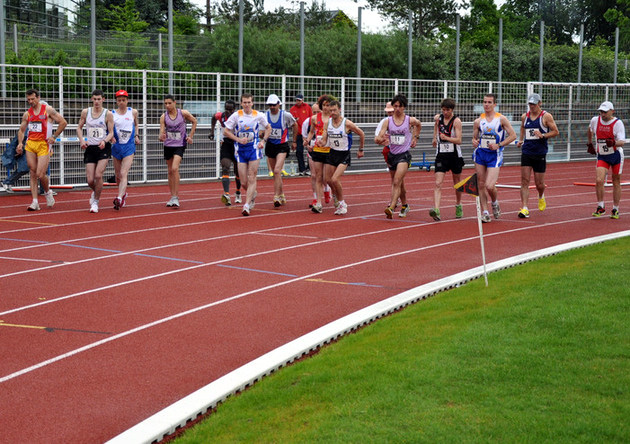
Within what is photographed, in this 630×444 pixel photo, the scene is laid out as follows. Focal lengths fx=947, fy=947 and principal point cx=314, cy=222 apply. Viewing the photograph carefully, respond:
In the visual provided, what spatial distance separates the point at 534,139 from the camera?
16.1 meters

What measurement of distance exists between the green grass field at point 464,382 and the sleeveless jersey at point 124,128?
9.64 m

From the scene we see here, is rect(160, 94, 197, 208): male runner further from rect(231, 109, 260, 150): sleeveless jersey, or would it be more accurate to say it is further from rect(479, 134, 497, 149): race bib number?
rect(479, 134, 497, 149): race bib number

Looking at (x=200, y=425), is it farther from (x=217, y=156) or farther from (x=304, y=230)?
(x=217, y=156)

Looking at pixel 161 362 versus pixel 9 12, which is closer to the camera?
pixel 161 362

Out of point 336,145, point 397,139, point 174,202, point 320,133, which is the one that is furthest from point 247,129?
point 397,139

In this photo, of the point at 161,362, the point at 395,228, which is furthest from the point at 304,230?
the point at 161,362

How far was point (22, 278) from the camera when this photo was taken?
1048 centimetres

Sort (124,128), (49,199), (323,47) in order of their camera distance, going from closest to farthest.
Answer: (124,128), (49,199), (323,47)

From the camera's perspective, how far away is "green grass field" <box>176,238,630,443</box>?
5.17 meters

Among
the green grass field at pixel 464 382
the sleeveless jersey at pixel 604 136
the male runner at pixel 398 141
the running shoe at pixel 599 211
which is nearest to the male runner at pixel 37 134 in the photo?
the male runner at pixel 398 141

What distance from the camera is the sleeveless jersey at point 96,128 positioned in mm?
16500

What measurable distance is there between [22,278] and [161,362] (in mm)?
3895

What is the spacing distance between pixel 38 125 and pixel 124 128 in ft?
4.84

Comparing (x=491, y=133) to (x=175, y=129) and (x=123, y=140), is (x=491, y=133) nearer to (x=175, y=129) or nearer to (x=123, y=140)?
(x=175, y=129)
